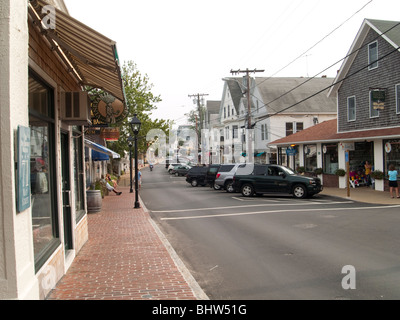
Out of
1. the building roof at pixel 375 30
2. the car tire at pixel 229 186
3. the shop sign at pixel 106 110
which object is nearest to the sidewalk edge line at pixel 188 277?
the shop sign at pixel 106 110

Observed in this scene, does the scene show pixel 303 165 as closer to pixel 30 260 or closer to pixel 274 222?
pixel 274 222

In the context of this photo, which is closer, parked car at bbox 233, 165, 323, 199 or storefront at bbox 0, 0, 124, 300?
storefront at bbox 0, 0, 124, 300

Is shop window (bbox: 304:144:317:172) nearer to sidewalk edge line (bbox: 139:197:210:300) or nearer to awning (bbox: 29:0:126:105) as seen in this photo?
sidewalk edge line (bbox: 139:197:210:300)

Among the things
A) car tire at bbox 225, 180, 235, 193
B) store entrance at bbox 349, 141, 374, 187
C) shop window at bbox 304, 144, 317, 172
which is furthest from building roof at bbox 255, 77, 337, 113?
car tire at bbox 225, 180, 235, 193

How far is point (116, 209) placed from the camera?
16281 mm

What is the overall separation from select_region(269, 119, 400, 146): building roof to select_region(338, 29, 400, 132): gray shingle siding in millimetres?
594

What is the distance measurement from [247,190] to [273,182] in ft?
5.00

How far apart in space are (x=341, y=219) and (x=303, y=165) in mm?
17277

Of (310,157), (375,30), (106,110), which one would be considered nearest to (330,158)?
(310,157)

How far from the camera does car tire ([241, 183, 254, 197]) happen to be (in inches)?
814

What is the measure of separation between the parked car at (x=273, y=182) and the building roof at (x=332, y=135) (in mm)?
4125

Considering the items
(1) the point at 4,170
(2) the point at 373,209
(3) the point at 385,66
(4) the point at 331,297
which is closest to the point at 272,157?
→ (3) the point at 385,66

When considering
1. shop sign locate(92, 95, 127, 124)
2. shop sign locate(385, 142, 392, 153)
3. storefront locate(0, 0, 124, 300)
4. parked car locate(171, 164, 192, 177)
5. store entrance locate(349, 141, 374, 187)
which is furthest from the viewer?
parked car locate(171, 164, 192, 177)

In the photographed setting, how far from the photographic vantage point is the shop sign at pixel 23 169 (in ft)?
11.0
